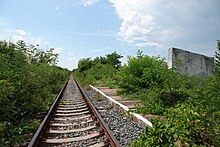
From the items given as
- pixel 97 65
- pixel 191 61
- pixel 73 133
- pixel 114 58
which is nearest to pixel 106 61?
pixel 114 58

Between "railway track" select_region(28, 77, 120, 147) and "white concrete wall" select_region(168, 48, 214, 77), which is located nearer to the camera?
"railway track" select_region(28, 77, 120, 147)

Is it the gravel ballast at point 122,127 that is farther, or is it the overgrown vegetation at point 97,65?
the overgrown vegetation at point 97,65

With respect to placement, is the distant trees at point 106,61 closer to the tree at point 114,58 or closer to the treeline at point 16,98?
the tree at point 114,58

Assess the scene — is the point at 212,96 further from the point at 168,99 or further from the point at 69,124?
the point at 69,124

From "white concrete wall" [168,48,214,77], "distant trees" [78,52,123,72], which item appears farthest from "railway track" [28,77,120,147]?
"distant trees" [78,52,123,72]

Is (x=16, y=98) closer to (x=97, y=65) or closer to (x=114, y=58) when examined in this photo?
(x=97, y=65)

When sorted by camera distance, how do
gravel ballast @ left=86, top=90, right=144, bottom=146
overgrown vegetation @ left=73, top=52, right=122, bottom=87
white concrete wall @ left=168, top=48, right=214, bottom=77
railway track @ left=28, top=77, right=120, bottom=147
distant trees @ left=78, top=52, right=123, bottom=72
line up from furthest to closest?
distant trees @ left=78, top=52, right=123, bottom=72 → overgrown vegetation @ left=73, top=52, right=122, bottom=87 → white concrete wall @ left=168, top=48, right=214, bottom=77 → gravel ballast @ left=86, top=90, right=144, bottom=146 → railway track @ left=28, top=77, right=120, bottom=147

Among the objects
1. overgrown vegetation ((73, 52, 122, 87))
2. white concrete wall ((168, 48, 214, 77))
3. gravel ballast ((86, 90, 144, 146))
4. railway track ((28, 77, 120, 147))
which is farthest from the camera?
overgrown vegetation ((73, 52, 122, 87))

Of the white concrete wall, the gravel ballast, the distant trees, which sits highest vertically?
the distant trees

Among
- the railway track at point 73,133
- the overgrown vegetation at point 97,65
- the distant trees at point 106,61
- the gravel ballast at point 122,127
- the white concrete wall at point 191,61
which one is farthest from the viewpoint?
the distant trees at point 106,61

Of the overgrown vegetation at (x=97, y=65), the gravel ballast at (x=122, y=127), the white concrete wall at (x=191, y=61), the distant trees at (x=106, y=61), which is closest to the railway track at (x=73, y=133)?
the gravel ballast at (x=122, y=127)

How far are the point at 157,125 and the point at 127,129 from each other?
2006 millimetres

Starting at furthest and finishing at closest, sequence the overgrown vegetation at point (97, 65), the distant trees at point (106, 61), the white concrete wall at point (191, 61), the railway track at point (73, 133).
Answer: the distant trees at point (106, 61) < the overgrown vegetation at point (97, 65) < the white concrete wall at point (191, 61) < the railway track at point (73, 133)

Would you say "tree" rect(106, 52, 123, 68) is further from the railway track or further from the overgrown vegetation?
the railway track
